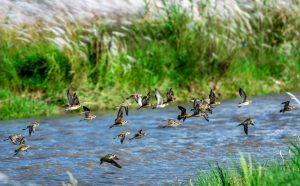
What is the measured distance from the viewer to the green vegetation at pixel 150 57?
43.9 ft

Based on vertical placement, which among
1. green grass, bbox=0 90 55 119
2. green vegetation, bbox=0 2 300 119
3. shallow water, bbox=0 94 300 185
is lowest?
shallow water, bbox=0 94 300 185

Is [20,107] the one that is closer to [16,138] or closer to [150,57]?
[150,57]

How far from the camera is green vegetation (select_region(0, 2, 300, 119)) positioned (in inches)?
527

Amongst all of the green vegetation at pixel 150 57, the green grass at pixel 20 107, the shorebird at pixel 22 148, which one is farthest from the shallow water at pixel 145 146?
the green vegetation at pixel 150 57

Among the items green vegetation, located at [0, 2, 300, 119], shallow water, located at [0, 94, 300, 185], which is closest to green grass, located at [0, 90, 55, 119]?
green vegetation, located at [0, 2, 300, 119]

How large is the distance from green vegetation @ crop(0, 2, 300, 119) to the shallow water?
0.61 metres

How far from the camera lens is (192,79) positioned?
1438 cm

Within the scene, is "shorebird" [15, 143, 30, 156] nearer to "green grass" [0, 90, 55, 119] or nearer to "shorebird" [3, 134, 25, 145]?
"shorebird" [3, 134, 25, 145]

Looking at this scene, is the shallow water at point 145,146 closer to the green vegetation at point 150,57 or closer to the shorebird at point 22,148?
the shorebird at point 22,148

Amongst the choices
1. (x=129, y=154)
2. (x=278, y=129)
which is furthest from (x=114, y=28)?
(x=129, y=154)

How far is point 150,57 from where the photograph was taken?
1451cm

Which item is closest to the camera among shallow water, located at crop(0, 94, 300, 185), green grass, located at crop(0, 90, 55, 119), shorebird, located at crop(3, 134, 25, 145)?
shallow water, located at crop(0, 94, 300, 185)

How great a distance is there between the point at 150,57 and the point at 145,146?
4037 mm

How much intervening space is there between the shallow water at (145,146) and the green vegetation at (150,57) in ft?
1.99
